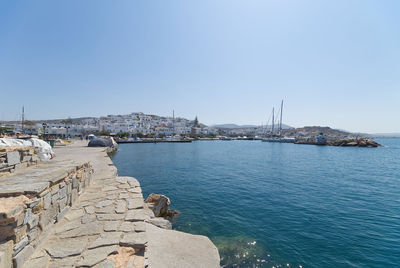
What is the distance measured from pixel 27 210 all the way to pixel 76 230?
3.16 ft

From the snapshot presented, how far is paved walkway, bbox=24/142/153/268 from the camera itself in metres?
2.47

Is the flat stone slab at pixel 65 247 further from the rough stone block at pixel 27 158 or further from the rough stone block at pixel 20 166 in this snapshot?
the rough stone block at pixel 27 158

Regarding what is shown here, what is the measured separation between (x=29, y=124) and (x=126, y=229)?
91937 millimetres

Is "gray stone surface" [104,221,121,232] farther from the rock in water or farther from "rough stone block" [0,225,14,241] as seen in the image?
the rock in water

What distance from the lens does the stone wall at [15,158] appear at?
3.65m

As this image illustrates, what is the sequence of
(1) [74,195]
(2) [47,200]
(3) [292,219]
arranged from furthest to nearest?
(3) [292,219]
(1) [74,195]
(2) [47,200]

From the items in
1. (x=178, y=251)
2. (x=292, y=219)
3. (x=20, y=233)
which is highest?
(x=20, y=233)

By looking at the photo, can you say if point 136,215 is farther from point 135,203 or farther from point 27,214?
point 27,214

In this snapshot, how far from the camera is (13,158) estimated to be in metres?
3.96

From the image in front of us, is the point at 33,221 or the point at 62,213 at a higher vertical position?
the point at 33,221

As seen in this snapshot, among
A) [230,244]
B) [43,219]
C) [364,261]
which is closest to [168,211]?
[230,244]

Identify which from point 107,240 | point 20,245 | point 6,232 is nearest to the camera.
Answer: point 6,232

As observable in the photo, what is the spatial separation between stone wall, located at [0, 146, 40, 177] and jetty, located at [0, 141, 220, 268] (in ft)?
0.17

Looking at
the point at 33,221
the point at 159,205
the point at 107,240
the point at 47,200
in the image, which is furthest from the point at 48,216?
the point at 159,205
